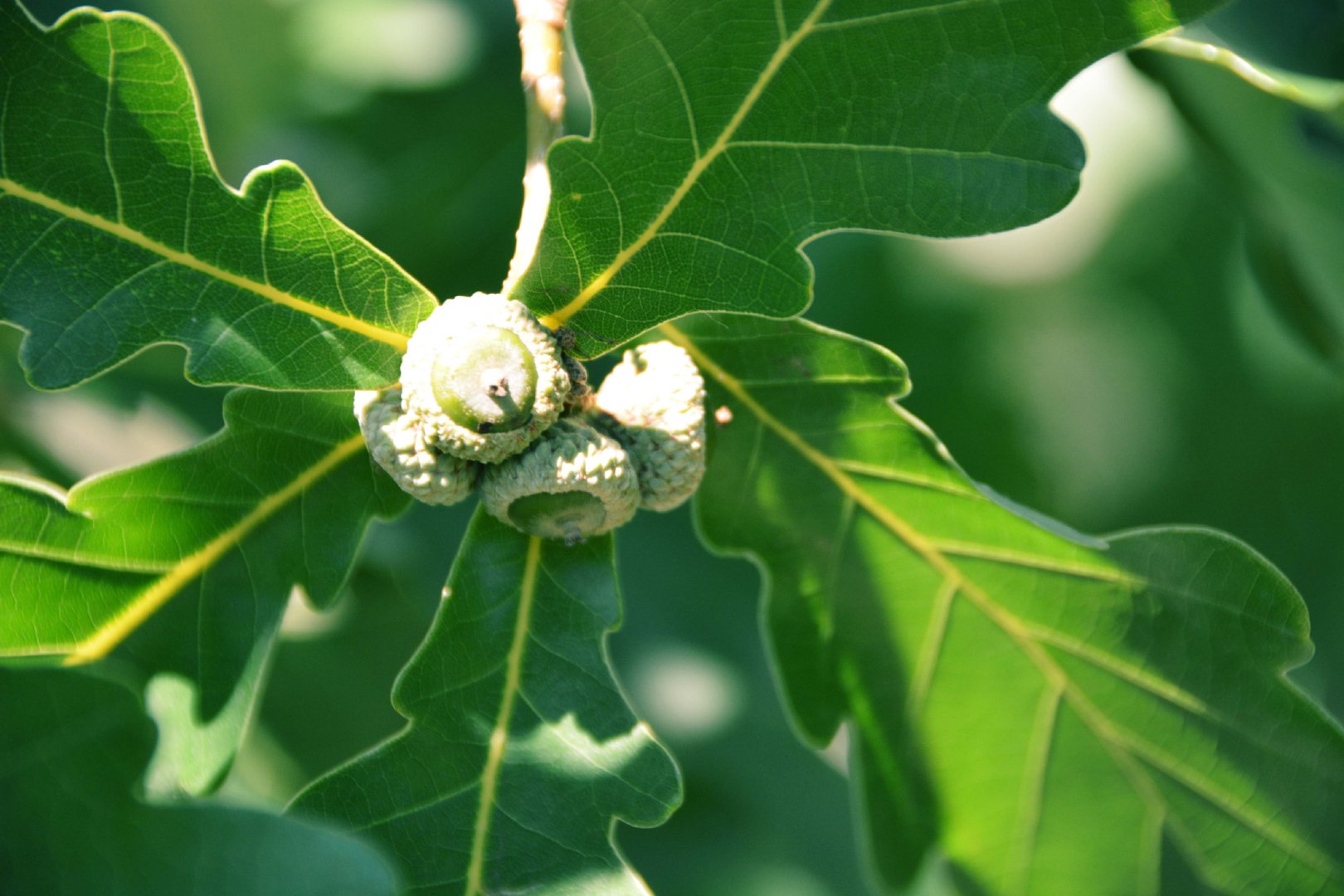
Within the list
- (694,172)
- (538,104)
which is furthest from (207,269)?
(694,172)

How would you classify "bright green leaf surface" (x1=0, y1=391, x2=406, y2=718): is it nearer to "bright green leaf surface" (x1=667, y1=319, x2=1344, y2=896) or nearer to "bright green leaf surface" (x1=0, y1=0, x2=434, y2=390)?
"bright green leaf surface" (x1=0, y1=0, x2=434, y2=390)

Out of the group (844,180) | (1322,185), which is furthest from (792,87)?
(1322,185)

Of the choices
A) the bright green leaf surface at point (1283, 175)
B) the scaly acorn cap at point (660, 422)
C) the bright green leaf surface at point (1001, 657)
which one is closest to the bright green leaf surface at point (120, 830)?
the scaly acorn cap at point (660, 422)

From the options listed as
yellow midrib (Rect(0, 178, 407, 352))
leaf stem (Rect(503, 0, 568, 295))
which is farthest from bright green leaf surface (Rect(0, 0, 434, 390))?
leaf stem (Rect(503, 0, 568, 295))

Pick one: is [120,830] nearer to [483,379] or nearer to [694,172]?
[483,379]

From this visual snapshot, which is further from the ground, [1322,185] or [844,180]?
[844,180]

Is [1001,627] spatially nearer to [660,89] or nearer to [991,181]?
[991,181]
